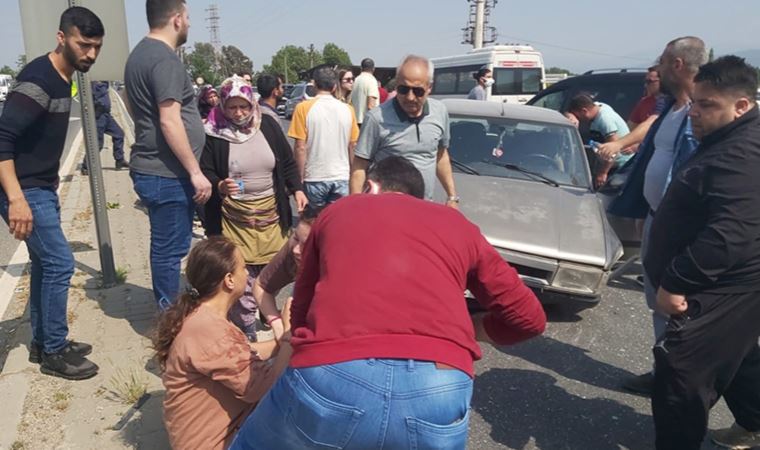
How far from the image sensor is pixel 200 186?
129 inches

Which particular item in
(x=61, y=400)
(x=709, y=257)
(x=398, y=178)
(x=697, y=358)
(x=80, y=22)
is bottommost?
(x=61, y=400)

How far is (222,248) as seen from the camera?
97.6 inches

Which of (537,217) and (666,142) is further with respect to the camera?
(537,217)

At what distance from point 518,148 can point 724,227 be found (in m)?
3.20

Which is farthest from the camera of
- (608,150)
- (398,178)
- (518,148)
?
(518,148)

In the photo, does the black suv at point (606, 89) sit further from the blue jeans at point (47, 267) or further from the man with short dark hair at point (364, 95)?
the blue jeans at point (47, 267)

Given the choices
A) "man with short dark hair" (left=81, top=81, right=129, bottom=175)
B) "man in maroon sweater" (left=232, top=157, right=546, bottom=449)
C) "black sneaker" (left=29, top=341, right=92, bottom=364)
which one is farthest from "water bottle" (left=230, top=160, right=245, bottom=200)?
"man with short dark hair" (left=81, top=81, right=129, bottom=175)

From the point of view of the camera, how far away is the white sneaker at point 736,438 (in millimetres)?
2918

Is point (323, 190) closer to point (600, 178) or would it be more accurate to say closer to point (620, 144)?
point (620, 144)

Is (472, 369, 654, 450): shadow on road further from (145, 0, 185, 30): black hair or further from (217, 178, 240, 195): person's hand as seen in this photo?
(145, 0, 185, 30): black hair

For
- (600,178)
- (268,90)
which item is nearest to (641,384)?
(600,178)

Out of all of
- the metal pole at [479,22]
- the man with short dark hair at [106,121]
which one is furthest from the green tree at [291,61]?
the man with short dark hair at [106,121]

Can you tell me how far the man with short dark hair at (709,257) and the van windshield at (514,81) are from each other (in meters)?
16.1

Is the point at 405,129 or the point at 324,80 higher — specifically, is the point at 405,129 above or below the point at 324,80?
below
